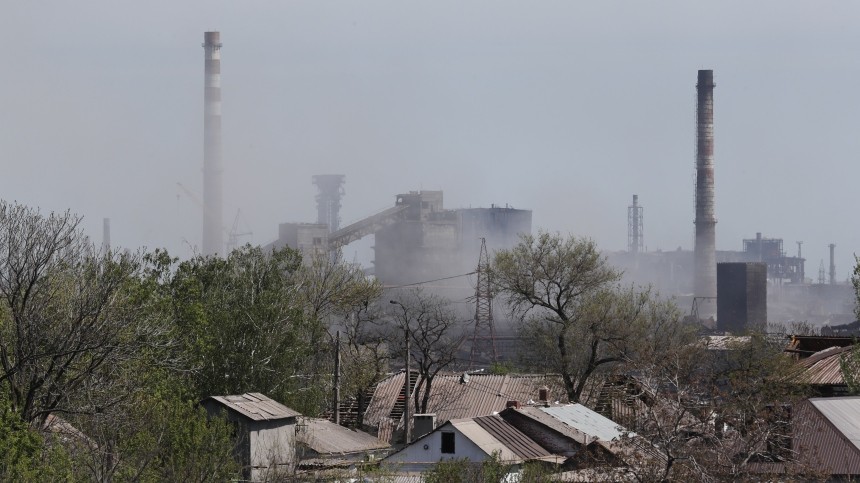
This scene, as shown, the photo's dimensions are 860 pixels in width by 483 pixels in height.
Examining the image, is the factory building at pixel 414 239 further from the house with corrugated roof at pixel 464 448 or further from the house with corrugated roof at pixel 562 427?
the house with corrugated roof at pixel 464 448

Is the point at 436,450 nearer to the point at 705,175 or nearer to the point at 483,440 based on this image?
the point at 483,440

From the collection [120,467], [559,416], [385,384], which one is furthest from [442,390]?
[120,467]

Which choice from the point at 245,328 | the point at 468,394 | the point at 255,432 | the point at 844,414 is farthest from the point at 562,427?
the point at 468,394

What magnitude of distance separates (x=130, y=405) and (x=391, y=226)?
98872 mm

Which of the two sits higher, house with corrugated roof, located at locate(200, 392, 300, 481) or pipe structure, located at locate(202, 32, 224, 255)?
pipe structure, located at locate(202, 32, 224, 255)

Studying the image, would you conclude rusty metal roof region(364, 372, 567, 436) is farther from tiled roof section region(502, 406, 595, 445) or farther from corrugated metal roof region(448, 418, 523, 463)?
corrugated metal roof region(448, 418, 523, 463)

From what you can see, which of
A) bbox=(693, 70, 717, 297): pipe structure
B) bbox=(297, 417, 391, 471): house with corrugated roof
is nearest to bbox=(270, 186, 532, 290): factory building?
bbox=(693, 70, 717, 297): pipe structure

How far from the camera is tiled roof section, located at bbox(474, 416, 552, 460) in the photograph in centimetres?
2778

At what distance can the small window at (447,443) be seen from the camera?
27391mm

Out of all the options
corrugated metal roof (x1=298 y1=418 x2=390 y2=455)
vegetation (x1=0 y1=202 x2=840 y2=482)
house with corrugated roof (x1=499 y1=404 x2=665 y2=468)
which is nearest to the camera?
vegetation (x1=0 y1=202 x2=840 y2=482)

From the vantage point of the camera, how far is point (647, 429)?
63.3 ft

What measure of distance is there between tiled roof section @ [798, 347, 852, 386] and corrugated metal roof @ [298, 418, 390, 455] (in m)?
10.6

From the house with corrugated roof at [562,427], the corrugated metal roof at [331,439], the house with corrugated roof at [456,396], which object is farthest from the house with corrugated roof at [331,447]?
the house with corrugated roof at [456,396]

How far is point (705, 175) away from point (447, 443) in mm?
90628
